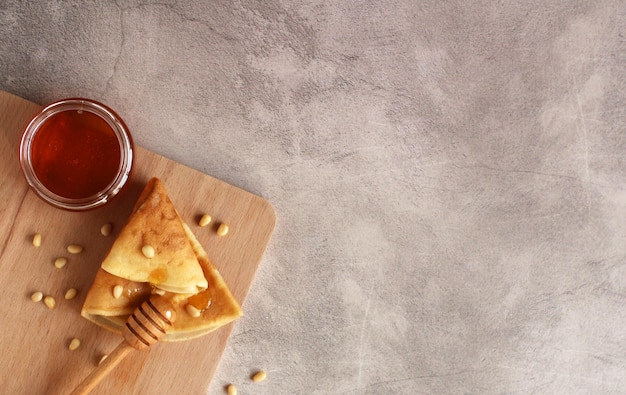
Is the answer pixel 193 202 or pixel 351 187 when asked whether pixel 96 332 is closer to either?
pixel 193 202

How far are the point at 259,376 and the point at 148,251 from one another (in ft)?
1.45

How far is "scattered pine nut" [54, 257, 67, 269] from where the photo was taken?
4.94 feet

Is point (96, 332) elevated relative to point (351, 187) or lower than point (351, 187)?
lower

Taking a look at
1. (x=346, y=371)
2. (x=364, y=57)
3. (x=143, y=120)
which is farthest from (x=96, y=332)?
(x=364, y=57)

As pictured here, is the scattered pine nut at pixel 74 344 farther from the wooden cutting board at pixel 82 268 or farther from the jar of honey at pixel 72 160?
the jar of honey at pixel 72 160

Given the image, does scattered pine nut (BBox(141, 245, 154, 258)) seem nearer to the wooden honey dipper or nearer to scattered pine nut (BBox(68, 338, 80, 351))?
the wooden honey dipper

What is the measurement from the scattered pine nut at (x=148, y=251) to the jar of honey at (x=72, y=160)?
0.14 m

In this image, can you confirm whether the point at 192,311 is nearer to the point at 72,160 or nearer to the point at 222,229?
the point at 222,229

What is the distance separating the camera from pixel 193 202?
155 cm

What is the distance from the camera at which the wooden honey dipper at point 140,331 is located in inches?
56.4

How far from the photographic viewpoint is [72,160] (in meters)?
1.43

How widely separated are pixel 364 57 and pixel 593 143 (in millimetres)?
648

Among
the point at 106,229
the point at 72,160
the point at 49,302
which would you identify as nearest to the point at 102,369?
the point at 49,302

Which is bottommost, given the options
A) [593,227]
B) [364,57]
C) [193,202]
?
[193,202]
